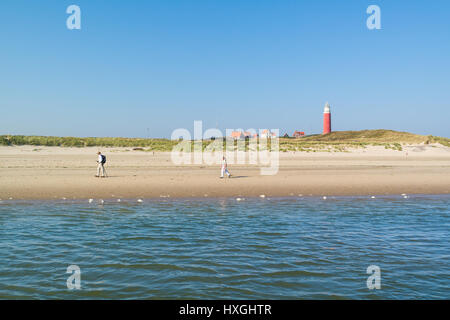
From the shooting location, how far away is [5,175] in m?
24.4

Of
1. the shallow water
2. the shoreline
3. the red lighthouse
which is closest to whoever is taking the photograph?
the shallow water

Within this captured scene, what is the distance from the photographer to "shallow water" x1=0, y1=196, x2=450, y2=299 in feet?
23.7

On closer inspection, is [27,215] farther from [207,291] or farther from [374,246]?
[374,246]

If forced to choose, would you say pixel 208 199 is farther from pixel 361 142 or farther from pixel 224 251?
pixel 361 142

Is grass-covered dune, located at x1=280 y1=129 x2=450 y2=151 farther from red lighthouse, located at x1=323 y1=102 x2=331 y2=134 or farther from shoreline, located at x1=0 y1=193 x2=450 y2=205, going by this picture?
shoreline, located at x1=0 y1=193 x2=450 y2=205

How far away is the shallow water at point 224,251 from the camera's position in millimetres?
7230

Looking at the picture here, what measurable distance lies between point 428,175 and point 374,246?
18.9 metres

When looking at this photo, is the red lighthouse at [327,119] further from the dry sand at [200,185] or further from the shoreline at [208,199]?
the shoreline at [208,199]

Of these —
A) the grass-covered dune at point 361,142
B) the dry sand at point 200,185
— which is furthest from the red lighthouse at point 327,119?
the dry sand at point 200,185

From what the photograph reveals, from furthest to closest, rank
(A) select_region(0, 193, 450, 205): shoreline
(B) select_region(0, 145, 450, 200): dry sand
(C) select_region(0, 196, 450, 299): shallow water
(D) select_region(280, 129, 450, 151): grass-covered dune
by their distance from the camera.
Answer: (D) select_region(280, 129, 450, 151): grass-covered dune, (B) select_region(0, 145, 450, 200): dry sand, (A) select_region(0, 193, 450, 205): shoreline, (C) select_region(0, 196, 450, 299): shallow water

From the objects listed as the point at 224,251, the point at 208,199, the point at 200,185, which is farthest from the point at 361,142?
the point at 224,251

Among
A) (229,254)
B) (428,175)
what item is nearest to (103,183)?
(229,254)

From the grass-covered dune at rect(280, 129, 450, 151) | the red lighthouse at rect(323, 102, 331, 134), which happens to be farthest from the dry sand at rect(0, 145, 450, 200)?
the red lighthouse at rect(323, 102, 331, 134)
